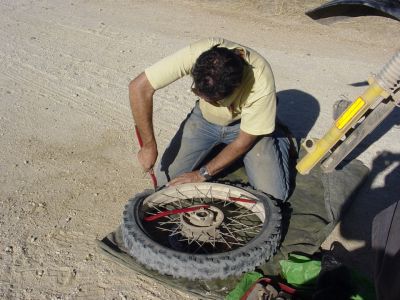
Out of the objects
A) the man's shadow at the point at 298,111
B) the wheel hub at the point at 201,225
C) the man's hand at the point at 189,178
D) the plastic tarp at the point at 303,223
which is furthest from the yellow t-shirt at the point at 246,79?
the man's shadow at the point at 298,111

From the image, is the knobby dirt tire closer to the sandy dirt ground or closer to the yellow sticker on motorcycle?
the sandy dirt ground

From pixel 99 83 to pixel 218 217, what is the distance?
10.5ft

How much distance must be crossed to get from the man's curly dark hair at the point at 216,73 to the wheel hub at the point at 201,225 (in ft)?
2.76

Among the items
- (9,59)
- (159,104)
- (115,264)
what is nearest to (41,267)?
(115,264)

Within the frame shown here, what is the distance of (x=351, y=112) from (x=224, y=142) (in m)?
1.08

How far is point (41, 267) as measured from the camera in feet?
10.5

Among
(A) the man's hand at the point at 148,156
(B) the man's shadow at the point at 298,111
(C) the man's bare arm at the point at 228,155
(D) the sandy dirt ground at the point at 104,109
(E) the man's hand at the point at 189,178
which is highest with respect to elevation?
(C) the man's bare arm at the point at 228,155

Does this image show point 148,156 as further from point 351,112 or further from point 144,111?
point 351,112

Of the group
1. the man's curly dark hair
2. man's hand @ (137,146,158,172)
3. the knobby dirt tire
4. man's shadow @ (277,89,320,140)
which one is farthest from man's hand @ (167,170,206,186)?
man's shadow @ (277,89,320,140)

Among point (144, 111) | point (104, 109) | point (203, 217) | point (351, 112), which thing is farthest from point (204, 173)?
point (104, 109)

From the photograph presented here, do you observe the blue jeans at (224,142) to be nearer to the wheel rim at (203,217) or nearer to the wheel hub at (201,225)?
the wheel rim at (203,217)

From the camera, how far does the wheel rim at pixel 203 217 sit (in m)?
3.29

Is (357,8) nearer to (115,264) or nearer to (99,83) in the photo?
(115,264)

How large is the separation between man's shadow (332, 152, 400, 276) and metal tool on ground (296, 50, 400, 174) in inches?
16.7
